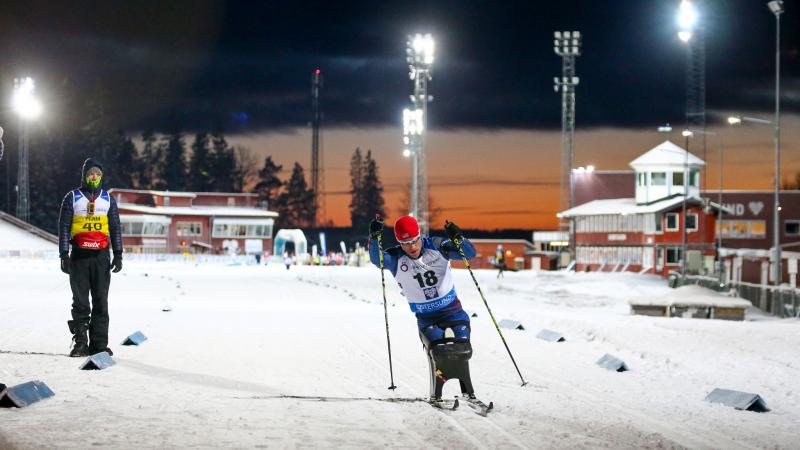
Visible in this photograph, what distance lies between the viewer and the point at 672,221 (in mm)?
70250

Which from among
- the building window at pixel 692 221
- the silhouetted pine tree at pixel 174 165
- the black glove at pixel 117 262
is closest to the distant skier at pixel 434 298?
the black glove at pixel 117 262

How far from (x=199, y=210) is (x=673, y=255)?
5179 cm

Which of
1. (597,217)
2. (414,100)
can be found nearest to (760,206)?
(597,217)

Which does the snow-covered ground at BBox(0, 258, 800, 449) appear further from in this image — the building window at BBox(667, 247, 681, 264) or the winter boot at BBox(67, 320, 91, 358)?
the building window at BBox(667, 247, 681, 264)

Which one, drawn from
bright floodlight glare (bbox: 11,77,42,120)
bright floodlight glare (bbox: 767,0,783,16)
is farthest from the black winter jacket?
bright floodlight glare (bbox: 11,77,42,120)

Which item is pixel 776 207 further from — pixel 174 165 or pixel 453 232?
pixel 174 165

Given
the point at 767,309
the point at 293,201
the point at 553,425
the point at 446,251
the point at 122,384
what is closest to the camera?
the point at 553,425

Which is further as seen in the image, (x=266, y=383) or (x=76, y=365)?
(x=76, y=365)

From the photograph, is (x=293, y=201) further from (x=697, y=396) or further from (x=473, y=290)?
(x=697, y=396)

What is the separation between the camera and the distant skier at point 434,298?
8961mm

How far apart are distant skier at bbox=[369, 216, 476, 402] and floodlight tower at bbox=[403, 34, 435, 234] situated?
45.5m

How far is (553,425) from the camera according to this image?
8.07 metres

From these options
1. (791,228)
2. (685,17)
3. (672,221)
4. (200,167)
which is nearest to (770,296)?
(685,17)

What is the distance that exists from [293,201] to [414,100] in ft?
265
